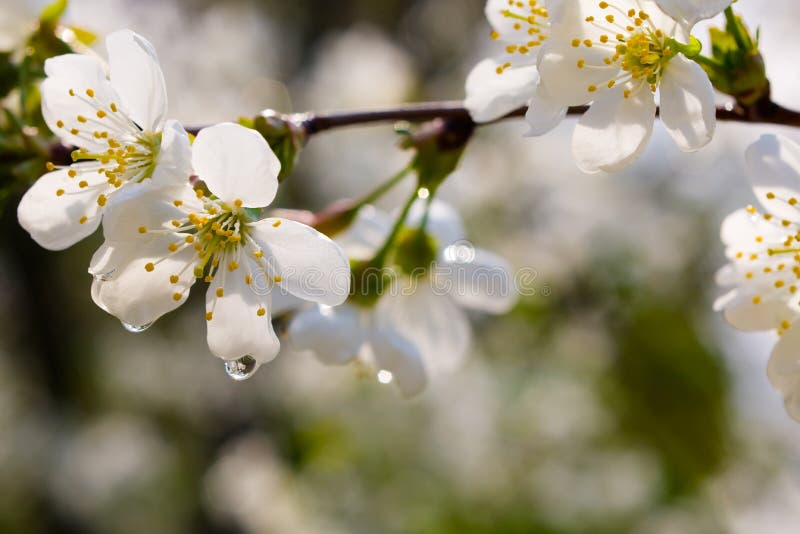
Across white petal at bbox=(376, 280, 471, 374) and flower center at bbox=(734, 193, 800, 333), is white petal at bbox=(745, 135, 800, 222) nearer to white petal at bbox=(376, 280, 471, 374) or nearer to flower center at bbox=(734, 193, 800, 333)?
flower center at bbox=(734, 193, 800, 333)

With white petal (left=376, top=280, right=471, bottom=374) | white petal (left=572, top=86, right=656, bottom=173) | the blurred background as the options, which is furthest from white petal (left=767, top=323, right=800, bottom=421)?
the blurred background

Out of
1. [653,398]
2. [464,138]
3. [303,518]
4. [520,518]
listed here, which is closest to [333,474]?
[303,518]

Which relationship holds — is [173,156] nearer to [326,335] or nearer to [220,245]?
[220,245]

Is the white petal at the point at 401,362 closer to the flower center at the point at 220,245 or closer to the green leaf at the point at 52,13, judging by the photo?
the flower center at the point at 220,245

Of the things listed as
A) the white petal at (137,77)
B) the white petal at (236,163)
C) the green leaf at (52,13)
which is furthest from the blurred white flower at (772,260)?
the green leaf at (52,13)

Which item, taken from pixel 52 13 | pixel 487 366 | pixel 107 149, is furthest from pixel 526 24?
pixel 487 366
